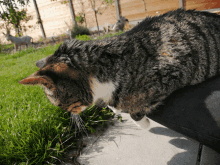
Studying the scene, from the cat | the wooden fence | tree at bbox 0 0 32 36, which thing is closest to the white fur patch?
the cat

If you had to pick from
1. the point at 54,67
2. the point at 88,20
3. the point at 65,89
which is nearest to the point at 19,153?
the point at 65,89

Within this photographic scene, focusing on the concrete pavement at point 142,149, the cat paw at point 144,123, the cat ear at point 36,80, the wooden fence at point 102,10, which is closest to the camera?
the cat ear at point 36,80

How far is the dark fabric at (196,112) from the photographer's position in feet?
2.97

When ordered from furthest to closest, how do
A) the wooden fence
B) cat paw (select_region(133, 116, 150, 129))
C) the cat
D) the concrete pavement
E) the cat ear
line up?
the wooden fence < cat paw (select_region(133, 116, 150, 129)) < the concrete pavement < the cat < the cat ear

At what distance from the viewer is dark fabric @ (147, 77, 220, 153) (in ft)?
2.97

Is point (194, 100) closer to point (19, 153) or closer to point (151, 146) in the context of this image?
point (151, 146)

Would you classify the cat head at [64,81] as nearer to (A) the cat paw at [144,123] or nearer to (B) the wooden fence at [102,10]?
(A) the cat paw at [144,123]

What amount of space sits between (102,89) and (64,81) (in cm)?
26

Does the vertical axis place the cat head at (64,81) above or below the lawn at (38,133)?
above

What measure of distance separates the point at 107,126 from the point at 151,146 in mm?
534

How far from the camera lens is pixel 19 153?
1244 millimetres

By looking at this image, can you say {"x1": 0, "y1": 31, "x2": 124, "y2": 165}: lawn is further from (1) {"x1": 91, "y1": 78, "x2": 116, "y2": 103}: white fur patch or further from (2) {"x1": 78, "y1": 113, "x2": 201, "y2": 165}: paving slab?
(1) {"x1": 91, "y1": 78, "x2": 116, "y2": 103}: white fur patch

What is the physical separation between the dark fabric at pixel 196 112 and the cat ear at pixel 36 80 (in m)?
0.73

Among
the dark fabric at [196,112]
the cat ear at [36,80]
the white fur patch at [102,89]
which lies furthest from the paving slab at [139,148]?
the cat ear at [36,80]
